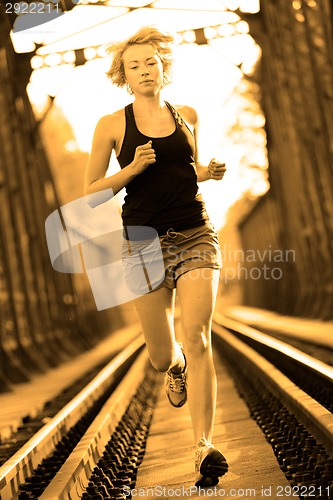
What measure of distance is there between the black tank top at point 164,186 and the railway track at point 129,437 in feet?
3.43

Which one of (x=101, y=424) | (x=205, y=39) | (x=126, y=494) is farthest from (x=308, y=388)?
(x=205, y=39)

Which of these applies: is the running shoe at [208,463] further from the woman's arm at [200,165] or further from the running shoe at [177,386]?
the woman's arm at [200,165]

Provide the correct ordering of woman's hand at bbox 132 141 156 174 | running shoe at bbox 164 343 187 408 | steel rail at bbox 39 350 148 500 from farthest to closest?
1. running shoe at bbox 164 343 187 408
2. steel rail at bbox 39 350 148 500
3. woman's hand at bbox 132 141 156 174

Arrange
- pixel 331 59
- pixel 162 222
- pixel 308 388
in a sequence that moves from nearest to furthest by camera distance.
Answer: pixel 162 222
pixel 308 388
pixel 331 59

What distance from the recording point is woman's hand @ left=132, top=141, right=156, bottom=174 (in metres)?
3.90

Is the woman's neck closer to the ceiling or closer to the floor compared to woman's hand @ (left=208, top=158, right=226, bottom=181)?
closer to the ceiling

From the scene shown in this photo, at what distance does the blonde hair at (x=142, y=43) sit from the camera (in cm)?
412

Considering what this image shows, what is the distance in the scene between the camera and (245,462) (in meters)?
4.80

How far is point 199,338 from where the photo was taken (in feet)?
13.6

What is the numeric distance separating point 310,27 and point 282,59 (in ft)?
10.0

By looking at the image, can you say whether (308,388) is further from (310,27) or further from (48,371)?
(310,27)

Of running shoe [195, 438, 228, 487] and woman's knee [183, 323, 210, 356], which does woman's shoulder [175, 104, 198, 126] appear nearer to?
woman's knee [183, 323, 210, 356]

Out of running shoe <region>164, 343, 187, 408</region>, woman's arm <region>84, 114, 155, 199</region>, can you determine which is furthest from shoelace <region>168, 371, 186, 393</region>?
woman's arm <region>84, 114, 155, 199</region>

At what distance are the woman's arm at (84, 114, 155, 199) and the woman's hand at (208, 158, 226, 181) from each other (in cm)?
39
